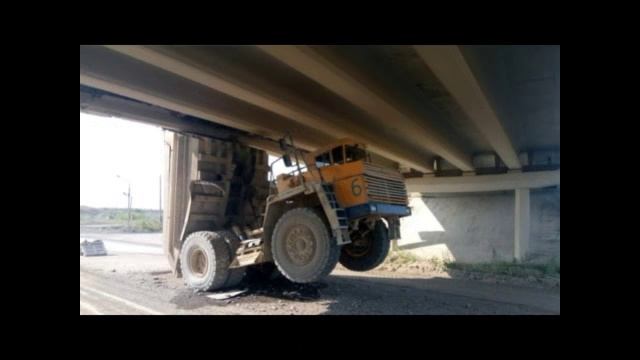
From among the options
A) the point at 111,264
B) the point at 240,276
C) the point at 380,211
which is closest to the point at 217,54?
the point at 380,211

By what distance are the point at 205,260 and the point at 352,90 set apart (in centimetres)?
493

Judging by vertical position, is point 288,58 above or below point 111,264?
above

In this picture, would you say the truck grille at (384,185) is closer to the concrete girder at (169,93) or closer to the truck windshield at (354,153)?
the truck windshield at (354,153)

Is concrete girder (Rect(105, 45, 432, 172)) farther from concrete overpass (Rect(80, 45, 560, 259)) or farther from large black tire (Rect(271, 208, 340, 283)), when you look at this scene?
large black tire (Rect(271, 208, 340, 283))

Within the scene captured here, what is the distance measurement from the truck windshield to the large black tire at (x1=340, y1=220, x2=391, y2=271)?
172 cm

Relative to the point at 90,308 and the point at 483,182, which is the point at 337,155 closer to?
the point at 90,308

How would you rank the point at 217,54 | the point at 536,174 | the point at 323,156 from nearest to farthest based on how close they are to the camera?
the point at 217,54 → the point at 323,156 → the point at 536,174

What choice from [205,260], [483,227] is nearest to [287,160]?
[205,260]

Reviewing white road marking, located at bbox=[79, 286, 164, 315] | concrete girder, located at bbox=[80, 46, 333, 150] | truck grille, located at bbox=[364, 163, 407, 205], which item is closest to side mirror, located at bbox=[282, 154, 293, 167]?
truck grille, located at bbox=[364, 163, 407, 205]

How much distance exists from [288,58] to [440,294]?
22.4 ft

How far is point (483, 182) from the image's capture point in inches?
604

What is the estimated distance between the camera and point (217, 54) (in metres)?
6.33

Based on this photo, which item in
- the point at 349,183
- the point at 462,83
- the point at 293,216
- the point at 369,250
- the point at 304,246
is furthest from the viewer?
the point at 369,250
